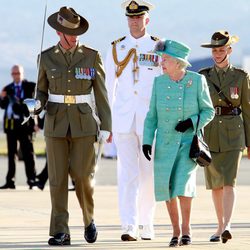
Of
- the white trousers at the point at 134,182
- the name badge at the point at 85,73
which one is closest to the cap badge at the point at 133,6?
the name badge at the point at 85,73

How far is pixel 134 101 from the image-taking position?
40.4 feet

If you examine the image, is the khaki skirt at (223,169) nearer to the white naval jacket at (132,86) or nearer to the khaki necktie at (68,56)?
the white naval jacket at (132,86)

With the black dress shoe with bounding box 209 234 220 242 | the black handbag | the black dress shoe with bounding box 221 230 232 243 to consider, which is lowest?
the black dress shoe with bounding box 209 234 220 242

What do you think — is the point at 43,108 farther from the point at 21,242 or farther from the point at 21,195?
the point at 21,195

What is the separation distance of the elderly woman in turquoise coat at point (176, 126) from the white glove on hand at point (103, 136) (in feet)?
1.79

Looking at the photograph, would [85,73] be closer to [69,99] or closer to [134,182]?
[69,99]

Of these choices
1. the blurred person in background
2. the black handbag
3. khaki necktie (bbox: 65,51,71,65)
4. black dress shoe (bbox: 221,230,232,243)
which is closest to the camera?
the black handbag

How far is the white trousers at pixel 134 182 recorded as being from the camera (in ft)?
39.9

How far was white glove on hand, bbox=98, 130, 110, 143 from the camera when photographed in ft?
39.1

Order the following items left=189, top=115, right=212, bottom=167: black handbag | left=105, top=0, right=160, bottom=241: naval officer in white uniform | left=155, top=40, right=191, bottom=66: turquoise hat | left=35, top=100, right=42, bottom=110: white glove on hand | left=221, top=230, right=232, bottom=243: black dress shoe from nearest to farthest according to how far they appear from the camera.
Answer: left=189, top=115, right=212, bottom=167: black handbag
left=155, top=40, right=191, bottom=66: turquoise hat
left=35, top=100, right=42, bottom=110: white glove on hand
left=221, top=230, right=232, bottom=243: black dress shoe
left=105, top=0, right=160, bottom=241: naval officer in white uniform

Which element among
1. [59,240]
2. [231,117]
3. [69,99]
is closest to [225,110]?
[231,117]

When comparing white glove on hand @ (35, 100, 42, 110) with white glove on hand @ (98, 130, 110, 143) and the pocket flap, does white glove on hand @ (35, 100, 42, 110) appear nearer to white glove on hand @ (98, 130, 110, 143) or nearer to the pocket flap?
the pocket flap

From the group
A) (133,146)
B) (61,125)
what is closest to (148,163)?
(133,146)

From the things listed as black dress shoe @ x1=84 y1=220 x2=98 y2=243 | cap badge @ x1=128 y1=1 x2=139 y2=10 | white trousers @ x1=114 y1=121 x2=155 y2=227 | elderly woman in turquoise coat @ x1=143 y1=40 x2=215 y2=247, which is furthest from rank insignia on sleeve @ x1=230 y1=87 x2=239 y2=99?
black dress shoe @ x1=84 y1=220 x2=98 y2=243
